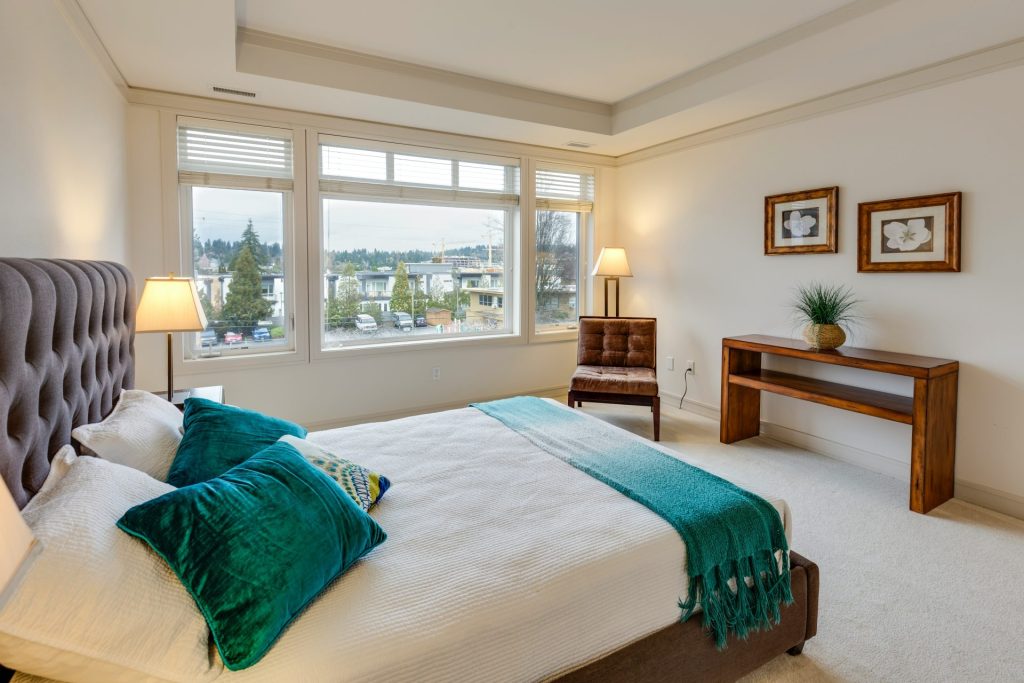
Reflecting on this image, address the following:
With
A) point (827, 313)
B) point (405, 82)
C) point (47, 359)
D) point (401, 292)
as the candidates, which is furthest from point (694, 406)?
point (47, 359)

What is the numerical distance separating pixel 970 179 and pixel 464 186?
3492 mm

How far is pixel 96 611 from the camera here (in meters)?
0.97

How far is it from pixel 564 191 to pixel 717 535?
4215mm

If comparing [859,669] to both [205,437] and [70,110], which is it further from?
[70,110]

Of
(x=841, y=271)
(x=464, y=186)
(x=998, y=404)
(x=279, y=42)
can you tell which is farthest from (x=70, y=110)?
(x=998, y=404)

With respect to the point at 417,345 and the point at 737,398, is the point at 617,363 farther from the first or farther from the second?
the point at 417,345

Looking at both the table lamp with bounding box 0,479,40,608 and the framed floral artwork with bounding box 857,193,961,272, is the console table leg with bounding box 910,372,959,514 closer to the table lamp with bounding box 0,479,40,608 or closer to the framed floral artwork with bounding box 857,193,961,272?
the framed floral artwork with bounding box 857,193,961,272

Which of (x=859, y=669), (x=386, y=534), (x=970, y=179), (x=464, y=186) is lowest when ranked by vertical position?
(x=859, y=669)

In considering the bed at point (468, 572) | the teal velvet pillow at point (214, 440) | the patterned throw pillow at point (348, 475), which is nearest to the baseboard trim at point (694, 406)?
the bed at point (468, 572)

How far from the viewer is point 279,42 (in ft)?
10.6

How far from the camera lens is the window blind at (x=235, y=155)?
3.70 m

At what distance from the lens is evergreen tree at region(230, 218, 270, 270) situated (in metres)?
3.93

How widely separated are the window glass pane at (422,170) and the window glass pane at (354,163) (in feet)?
0.41

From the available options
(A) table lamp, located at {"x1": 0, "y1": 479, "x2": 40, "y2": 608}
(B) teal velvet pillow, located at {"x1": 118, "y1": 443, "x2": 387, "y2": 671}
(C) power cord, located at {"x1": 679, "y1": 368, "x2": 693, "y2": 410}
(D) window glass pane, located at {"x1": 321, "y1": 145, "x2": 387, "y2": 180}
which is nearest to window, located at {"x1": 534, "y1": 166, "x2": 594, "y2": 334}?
(C) power cord, located at {"x1": 679, "y1": 368, "x2": 693, "y2": 410}
